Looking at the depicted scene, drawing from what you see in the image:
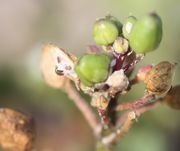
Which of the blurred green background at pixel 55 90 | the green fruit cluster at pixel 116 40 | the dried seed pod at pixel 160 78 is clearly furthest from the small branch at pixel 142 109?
the blurred green background at pixel 55 90

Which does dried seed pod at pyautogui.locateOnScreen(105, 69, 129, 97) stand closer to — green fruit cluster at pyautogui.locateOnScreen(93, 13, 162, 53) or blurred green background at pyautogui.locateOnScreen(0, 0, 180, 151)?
green fruit cluster at pyautogui.locateOnScreen(93, 13, 162, 53)

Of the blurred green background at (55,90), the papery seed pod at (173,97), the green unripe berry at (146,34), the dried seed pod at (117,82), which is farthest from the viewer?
the blurred green background at (55,90)

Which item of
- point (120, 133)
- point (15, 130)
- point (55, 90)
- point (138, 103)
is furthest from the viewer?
point (55, 90)

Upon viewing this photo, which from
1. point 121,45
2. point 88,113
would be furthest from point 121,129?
point 121,45

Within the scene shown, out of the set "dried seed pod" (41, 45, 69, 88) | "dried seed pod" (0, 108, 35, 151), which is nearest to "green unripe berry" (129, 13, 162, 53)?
"dried seed pod" (41, 45, 69, 88)

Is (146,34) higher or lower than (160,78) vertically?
higher

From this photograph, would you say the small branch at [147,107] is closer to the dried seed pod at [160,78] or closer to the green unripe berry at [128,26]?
the dried seed pod at [160,78]

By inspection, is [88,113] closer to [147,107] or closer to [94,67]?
[147,107]
